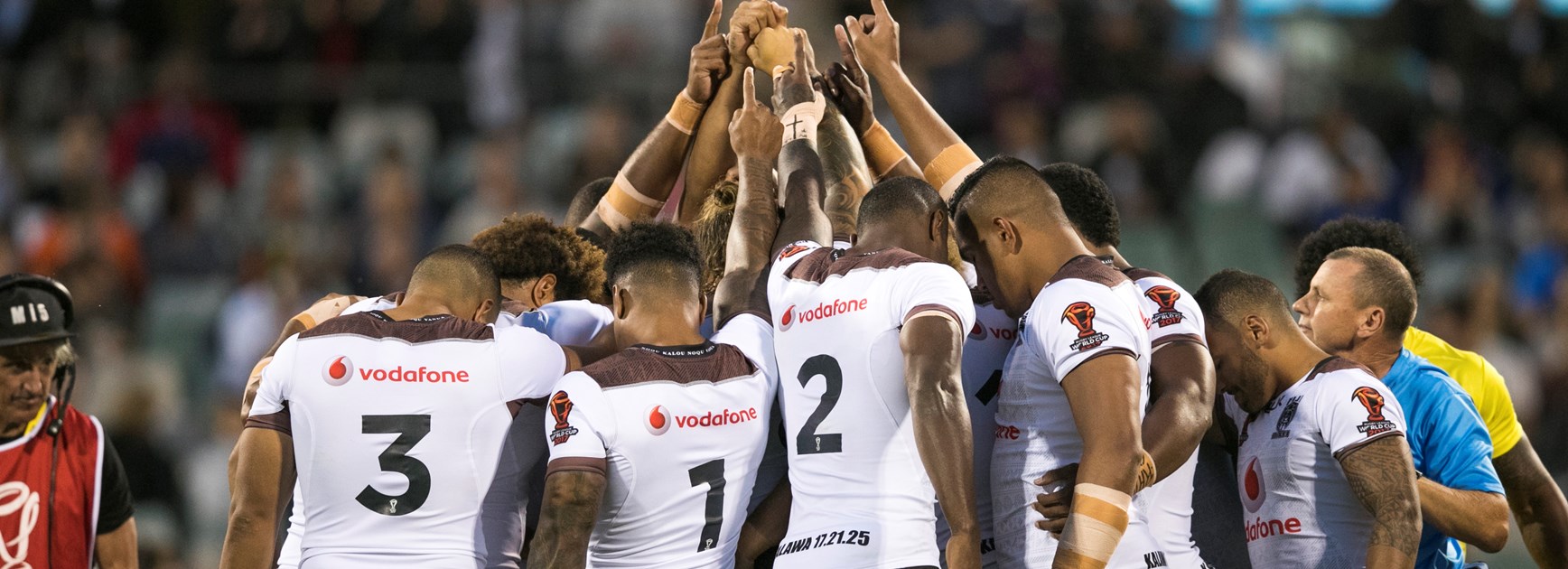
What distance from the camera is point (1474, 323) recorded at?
1251cm

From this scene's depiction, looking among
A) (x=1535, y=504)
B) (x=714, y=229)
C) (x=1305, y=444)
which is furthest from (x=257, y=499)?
(x=1535, y=504)

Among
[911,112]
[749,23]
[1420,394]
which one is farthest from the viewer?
[749,23]

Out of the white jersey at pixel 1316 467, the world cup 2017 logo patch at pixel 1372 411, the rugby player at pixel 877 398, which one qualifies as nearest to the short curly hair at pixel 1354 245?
the white jersey at pixel 1316 467

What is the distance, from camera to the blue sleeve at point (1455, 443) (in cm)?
648

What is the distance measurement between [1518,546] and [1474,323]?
224cm

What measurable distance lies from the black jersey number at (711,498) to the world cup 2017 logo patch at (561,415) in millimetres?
459

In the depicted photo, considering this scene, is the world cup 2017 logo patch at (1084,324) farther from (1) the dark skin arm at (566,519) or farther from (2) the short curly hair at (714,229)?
(2) the short curly hair at (714,229)

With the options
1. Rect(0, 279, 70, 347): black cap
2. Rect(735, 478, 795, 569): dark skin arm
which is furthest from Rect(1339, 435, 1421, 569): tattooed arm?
Rect(0, 279, 70, 347): black cap

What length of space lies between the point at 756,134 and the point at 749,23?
0.85 m

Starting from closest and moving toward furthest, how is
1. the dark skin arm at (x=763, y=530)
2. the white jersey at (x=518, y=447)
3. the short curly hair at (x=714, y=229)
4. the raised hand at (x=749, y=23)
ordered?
the white jersey at (x=518, y=447) → the dark skin arm at (x=763, y=530) → the short curly hair at (x=714, y=229) → the raised hand at (x=749, y=23)

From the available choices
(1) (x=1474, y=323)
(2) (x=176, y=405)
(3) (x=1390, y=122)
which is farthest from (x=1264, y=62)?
(2) (x=176, y=405)

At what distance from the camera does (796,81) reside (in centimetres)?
737

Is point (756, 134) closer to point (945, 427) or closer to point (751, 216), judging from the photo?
point (751, 216)

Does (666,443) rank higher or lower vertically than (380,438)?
lower
